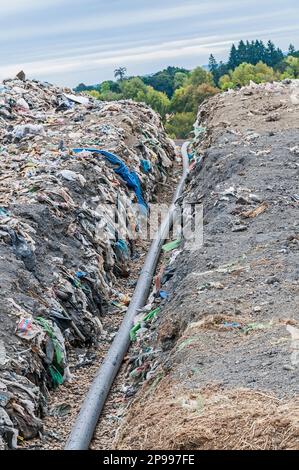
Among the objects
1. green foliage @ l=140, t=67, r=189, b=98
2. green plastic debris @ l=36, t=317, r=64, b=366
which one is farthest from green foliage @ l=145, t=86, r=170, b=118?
green plastic debris @ l=36, t=317, r=64, b=366

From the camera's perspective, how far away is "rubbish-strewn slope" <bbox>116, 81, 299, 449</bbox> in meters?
5.73

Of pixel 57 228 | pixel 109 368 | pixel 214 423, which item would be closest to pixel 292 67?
pixel 57 228

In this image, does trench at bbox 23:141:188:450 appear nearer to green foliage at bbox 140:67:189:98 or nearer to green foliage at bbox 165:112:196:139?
green foliage at bbox 165:112:196:139

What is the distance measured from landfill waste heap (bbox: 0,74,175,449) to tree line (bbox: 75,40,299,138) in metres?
24.2

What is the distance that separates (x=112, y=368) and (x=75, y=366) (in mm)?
636

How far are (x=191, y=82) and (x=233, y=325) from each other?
212 feet

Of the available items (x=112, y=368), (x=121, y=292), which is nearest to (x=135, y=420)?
(x=112, y=368)

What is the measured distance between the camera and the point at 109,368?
29.2 feet

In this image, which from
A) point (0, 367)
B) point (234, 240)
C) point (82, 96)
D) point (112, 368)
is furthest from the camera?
point (82, 96)

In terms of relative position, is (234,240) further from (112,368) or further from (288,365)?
(288,365)

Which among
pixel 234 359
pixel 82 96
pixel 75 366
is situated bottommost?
pixel 75 366

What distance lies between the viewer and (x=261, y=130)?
16766 millimetres

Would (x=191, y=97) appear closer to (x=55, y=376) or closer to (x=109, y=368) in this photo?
(x=109, y=368)

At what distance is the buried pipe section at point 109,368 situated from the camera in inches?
296
